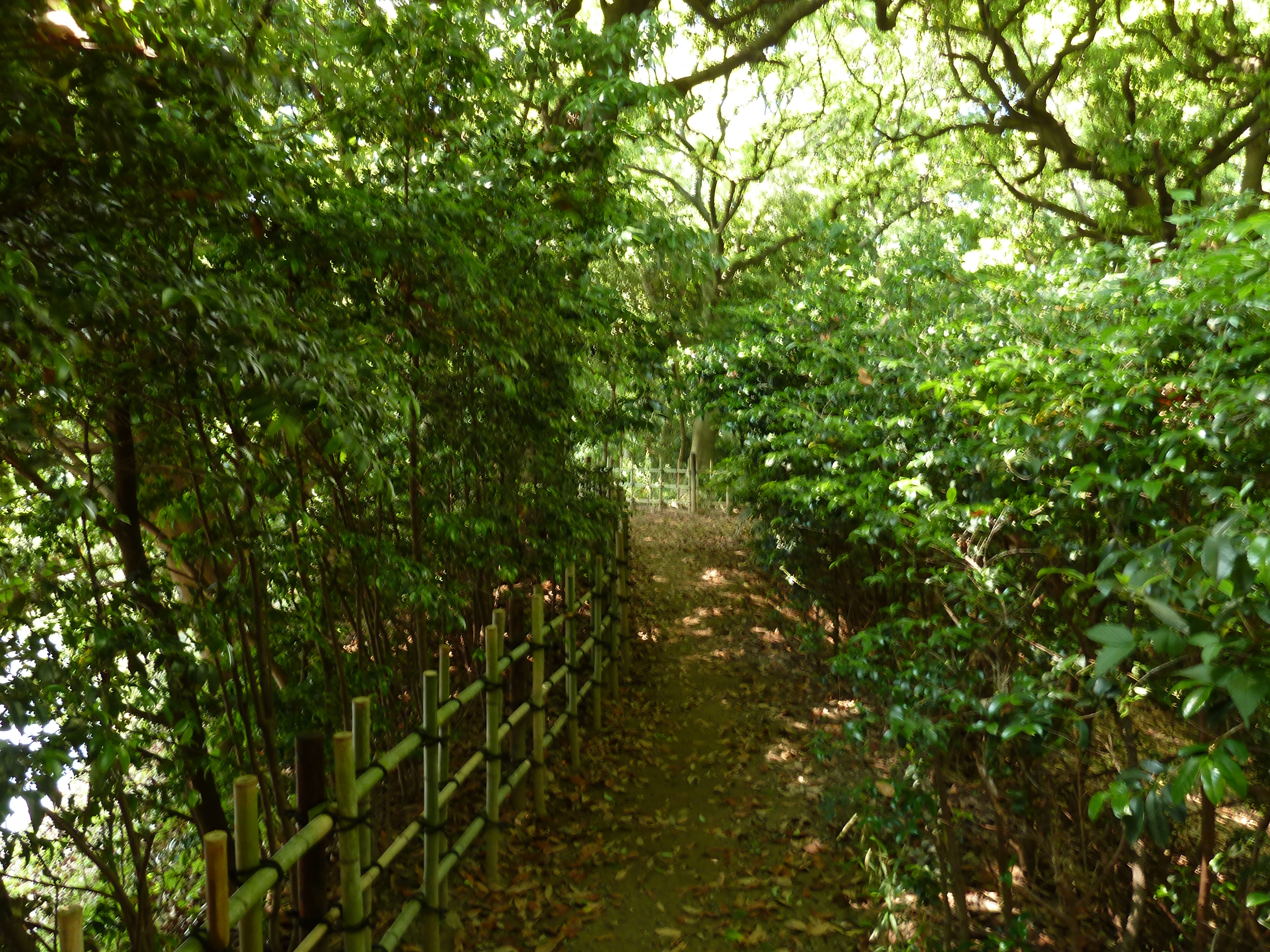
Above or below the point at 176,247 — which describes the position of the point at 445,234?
above

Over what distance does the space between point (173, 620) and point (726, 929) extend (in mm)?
2940

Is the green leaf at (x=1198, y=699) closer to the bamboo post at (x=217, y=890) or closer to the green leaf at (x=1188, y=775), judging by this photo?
the green leaf at (x=1188, y=775)

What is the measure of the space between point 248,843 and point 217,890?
25 centimetres

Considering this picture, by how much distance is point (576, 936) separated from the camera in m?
3.98

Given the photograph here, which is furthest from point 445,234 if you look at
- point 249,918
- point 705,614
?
point 705,614

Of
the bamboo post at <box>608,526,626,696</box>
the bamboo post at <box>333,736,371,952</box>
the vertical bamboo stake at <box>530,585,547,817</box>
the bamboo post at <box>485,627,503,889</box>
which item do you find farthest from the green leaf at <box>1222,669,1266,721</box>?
the bamboo post at <box>608,526,626,696</box>

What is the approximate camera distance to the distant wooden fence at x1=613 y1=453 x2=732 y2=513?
16531 millimetres

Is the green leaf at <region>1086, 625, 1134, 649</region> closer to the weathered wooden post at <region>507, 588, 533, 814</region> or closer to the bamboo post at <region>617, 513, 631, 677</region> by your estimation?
the weathered wooden post at <region>507, 588, 533, 814</region>

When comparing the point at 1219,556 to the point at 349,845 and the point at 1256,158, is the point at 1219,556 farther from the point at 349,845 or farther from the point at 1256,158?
the point at 1256,158

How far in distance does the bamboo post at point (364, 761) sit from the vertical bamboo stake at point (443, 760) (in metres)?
0.47

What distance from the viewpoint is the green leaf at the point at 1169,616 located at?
151 cm

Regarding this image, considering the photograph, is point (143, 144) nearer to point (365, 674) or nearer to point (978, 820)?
point (365, 674)

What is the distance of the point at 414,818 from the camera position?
4191 millimetres

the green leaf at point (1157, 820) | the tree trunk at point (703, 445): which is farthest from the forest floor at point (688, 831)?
the tree trunk at point (703, 445)
